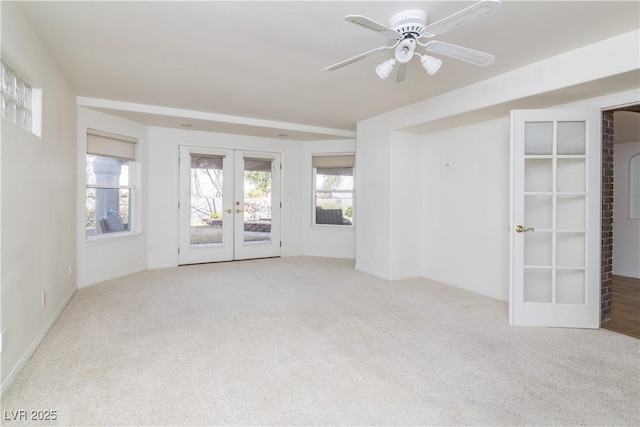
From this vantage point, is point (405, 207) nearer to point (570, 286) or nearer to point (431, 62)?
point (570, 286)

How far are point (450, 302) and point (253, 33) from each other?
10.8ft

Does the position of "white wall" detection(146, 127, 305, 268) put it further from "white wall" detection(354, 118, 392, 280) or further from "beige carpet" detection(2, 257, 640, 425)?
"white wall" detection(354, 118, 392, 280)

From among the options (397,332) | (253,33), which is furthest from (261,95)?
(397,332)

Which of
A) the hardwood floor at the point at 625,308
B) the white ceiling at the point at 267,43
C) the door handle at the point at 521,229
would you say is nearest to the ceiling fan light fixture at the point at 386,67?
the white ceiling at the point at 267,43

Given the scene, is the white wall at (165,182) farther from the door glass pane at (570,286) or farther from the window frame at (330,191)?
the door glass pane at (570,286)

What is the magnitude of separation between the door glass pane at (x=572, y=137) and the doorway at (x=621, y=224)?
12.4 inches

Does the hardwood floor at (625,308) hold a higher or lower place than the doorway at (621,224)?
lower

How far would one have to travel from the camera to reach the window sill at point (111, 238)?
455 centimetres

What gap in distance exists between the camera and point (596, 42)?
269cm

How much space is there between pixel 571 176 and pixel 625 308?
5.57ft

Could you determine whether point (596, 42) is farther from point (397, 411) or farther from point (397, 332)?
point (397, 411)

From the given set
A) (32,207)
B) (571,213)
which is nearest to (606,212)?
(571,213)

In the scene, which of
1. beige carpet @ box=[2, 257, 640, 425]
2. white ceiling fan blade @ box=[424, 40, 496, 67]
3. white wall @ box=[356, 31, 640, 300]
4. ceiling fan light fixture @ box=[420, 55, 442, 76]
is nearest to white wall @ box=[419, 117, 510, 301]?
white wall @ box=[356, 31, 640, 300]

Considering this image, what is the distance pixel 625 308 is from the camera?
372 centimetres
